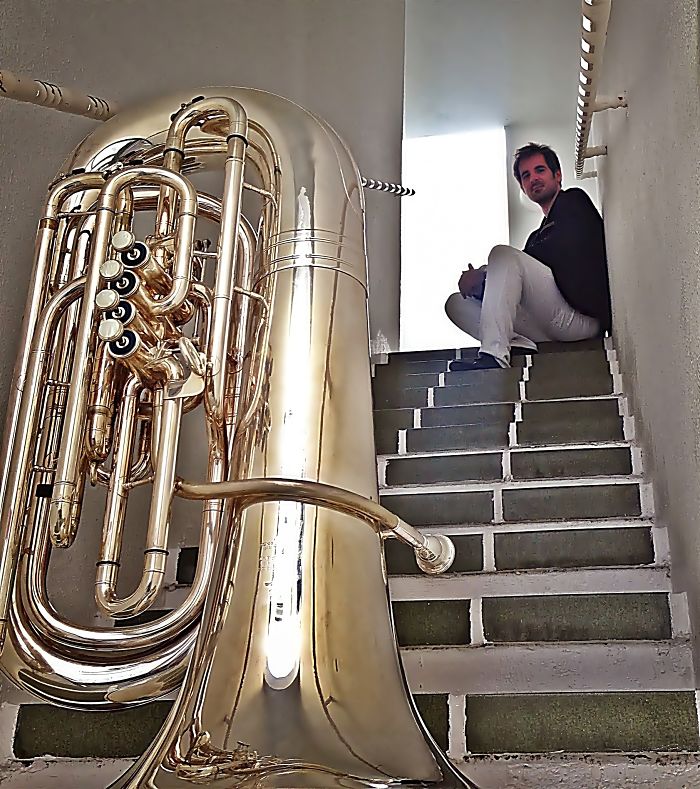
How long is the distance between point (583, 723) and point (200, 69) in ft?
5.57

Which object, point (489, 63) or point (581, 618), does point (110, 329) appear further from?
point (489, 63)

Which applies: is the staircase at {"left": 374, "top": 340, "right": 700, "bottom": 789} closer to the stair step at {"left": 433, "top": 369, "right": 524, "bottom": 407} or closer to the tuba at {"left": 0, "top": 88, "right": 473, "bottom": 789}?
the stair step at {"left": 433, "top": 369, "right": 524, "bottom": 407}

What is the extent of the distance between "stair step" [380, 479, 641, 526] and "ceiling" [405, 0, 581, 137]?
357 centimetres

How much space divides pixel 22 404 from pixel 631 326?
5.65 feet

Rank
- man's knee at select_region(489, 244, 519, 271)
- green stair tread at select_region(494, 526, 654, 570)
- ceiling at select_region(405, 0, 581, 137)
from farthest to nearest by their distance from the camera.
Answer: ceiling at select_region(405, 0, 581, 137) → man's knee at select_region(489, 244, 519, 271) → green stair tread at select_region(494, 526, 654, 570)

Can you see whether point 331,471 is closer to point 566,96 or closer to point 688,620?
point 688,620

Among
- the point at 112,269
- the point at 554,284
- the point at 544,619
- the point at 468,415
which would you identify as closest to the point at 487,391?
the point at 468,415

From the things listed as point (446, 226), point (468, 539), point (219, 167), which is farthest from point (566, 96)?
point (219, 167)

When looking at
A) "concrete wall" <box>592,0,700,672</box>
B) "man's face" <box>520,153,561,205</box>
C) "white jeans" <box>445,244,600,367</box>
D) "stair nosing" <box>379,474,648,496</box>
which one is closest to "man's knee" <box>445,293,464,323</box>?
"man's face" <box>520,153,561,205</box>

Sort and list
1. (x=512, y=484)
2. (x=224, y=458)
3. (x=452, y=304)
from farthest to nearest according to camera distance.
→ (x=452, y=304) < (x=512, y=484) < (x=224, y=458)

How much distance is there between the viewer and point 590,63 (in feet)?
6.91

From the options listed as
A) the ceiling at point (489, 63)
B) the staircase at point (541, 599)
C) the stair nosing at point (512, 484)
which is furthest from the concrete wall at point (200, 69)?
the ceiling at point (489, 63)

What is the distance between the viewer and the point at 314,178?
1056mm

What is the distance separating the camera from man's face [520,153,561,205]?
4.23 metres
